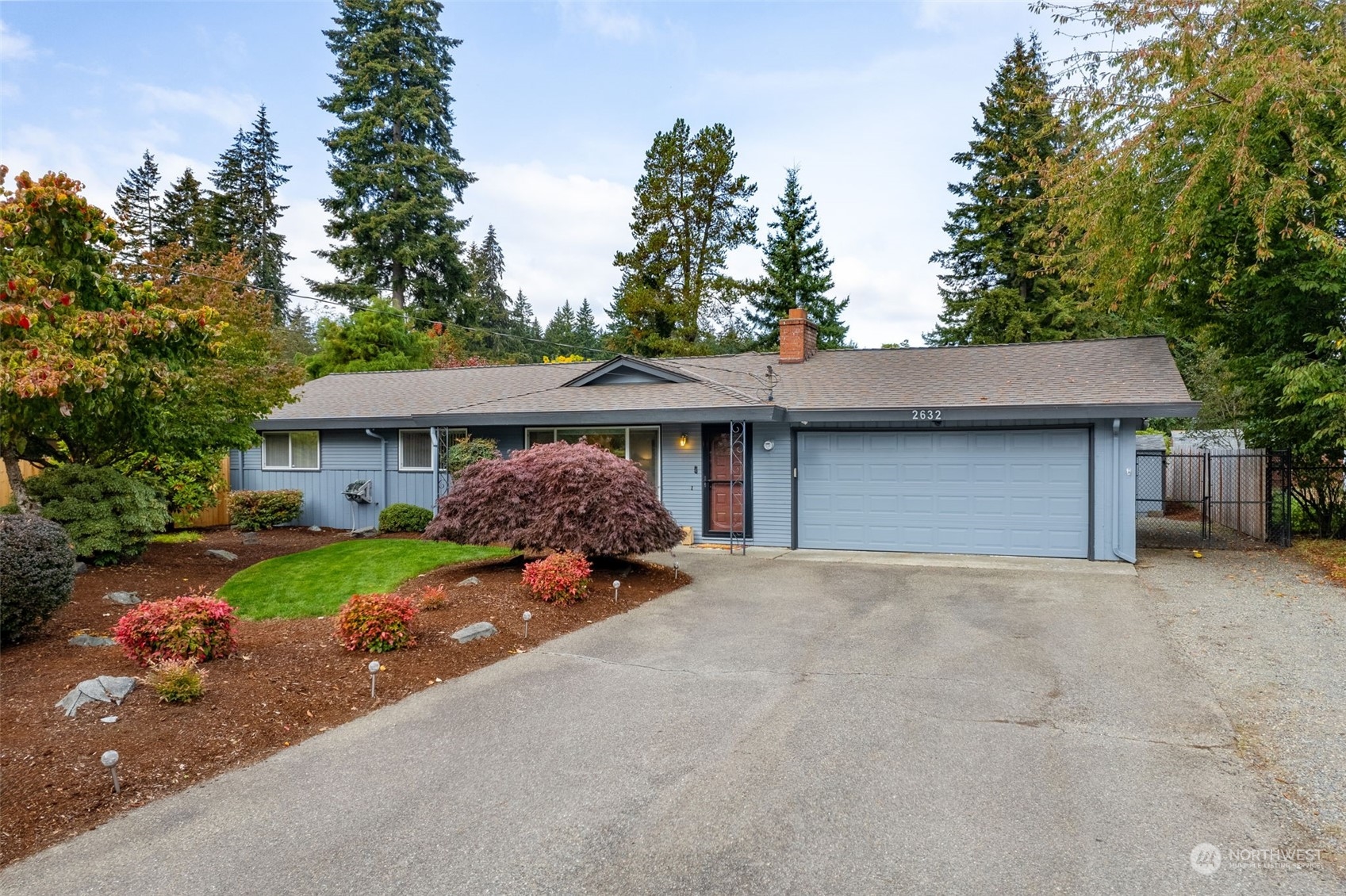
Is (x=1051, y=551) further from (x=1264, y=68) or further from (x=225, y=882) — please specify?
(x=225, y=882)

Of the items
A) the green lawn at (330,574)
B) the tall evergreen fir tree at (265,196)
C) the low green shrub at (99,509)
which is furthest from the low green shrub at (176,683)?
the tall evergreen fir tree at (265,196)

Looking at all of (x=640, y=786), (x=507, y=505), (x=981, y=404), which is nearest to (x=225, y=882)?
(x=640, y=786)

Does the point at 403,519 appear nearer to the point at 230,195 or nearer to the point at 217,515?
the point at 217,515

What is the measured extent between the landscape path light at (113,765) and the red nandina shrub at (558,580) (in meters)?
4.38

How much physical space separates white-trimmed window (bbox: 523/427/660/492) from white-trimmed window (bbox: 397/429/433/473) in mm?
2426

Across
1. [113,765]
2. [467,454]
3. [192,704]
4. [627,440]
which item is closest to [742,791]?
[113,765]

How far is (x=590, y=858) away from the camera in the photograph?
310 cm

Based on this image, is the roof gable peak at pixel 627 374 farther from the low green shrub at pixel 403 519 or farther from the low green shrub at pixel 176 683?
the low green shrub at pixel 176 683

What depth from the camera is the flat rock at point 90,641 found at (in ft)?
19.3

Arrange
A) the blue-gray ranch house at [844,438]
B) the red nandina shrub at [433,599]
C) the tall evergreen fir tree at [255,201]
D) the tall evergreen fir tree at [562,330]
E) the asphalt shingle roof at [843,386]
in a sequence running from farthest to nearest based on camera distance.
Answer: the tall evergreen fir tree at [562,330], the tall evergreen fir tree at [255,201], the asphalt shingle roof at [843,386], the blue-gray ranch house at [844,438], the red nandina shrub at [433,599]

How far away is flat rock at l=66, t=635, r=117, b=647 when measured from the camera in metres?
5.87

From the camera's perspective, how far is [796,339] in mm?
15648

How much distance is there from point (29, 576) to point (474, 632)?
3.26m

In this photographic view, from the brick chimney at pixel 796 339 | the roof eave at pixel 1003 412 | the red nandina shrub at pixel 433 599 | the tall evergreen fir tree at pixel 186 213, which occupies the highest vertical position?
the tall evergreen fir tree at pixel 186 213
